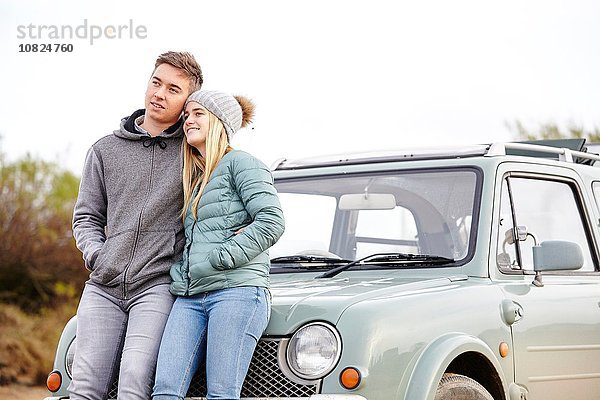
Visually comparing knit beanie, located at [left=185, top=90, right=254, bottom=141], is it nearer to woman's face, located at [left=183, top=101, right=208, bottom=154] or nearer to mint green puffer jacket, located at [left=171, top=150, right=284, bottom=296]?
woman's face, located at [left=183, top=101, right=208, bottom=154]

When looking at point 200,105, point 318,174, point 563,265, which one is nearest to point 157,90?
point 200,105

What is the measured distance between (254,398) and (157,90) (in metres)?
1.46

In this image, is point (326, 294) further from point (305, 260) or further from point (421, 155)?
→ point (421, 155)

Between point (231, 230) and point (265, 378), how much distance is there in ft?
2.14

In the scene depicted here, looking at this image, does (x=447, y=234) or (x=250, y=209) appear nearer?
(x=250, y=209)

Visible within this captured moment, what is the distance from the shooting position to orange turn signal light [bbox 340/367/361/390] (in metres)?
4.58

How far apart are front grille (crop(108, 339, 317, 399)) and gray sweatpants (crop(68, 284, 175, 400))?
0.28 m

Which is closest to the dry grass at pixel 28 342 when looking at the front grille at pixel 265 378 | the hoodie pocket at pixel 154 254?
the hoodie pocket at pixel 154 254

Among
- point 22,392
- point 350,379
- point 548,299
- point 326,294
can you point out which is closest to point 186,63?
point 326,294

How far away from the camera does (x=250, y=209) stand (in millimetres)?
4742

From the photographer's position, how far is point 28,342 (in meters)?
13.7

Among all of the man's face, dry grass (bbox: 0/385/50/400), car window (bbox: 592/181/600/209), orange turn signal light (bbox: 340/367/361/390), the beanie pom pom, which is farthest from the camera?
dry grass (bbox: 0/385/50/400)

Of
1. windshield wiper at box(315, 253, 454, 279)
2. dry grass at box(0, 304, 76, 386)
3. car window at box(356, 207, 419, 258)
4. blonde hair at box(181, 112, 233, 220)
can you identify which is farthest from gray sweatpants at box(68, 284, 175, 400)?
dry grass at box(0, 304, 76, 386)

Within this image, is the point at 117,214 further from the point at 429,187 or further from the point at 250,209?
the point at 429,187
